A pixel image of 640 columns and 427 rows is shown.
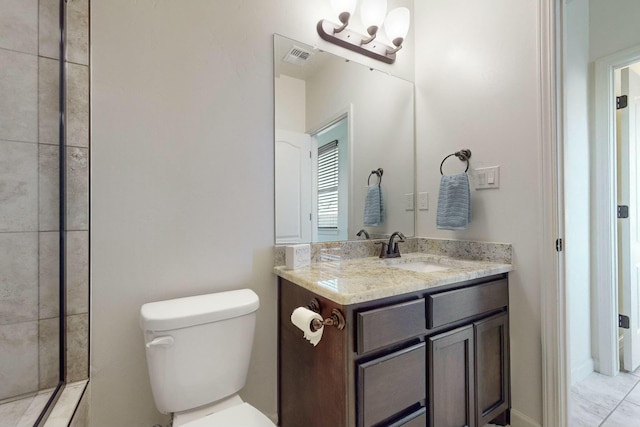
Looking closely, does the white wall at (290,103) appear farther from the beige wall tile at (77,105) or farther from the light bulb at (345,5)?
the beige wall tile at (77,105)

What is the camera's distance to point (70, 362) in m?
1.02

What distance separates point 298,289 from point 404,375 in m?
→ 0.51

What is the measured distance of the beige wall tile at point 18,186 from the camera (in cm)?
94

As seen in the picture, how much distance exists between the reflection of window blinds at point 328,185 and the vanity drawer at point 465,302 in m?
0.68

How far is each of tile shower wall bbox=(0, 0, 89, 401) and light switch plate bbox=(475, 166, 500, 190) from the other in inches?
70.5

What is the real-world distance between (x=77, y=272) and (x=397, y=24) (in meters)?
2.02

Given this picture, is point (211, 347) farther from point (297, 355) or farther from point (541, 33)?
point (541, 33)

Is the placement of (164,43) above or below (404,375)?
above

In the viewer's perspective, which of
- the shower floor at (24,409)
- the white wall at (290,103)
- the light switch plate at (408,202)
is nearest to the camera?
the shower floor at (24,409)

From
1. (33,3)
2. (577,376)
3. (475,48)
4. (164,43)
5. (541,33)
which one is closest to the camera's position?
(33,3)

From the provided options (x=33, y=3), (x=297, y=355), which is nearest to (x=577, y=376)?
(x=297, y=355)

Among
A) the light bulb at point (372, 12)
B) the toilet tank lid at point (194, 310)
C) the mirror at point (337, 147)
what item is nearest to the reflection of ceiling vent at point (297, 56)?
the mirror at point (337, 147)

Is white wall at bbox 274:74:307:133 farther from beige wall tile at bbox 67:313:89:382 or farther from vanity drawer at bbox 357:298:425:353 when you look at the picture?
beige wall tile at bbox 67:313:89:382

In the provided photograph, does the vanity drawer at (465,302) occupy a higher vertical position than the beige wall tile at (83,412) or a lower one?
higher
